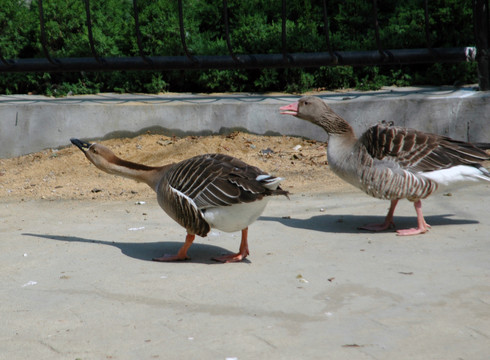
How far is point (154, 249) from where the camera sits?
5.09 metres

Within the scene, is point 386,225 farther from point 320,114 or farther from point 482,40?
point 482,40

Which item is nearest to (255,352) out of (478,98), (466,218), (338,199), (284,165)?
(466,218)

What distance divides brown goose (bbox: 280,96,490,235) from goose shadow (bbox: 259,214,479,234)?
A: 22 centimetres

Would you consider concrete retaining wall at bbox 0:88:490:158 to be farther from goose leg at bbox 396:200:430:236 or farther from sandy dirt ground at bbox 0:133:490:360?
Answer: goose leg at bbox 396:200:430:236

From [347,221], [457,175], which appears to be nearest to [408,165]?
[457,175]

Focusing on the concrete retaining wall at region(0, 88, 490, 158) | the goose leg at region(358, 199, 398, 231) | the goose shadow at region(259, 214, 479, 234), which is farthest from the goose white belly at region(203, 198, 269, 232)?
the concrete retaining wall at region(0, 88, 490, 158)

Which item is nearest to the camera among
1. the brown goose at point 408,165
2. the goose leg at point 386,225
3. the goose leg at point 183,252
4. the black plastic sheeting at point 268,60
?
the goose leg at point 183,252

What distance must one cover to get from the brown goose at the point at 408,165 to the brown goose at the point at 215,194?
3.21 ft

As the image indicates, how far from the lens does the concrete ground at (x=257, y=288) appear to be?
3162mm

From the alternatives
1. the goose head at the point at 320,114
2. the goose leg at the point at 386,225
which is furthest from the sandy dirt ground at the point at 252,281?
the goose head at the point at 320,114

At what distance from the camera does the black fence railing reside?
7.65 meters

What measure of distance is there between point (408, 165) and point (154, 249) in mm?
2108

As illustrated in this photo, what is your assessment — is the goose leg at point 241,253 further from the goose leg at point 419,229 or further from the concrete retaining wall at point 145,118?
the concrete retaining wall at point 145,118

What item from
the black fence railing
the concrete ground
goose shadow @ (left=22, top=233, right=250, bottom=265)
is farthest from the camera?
the black fence railing
